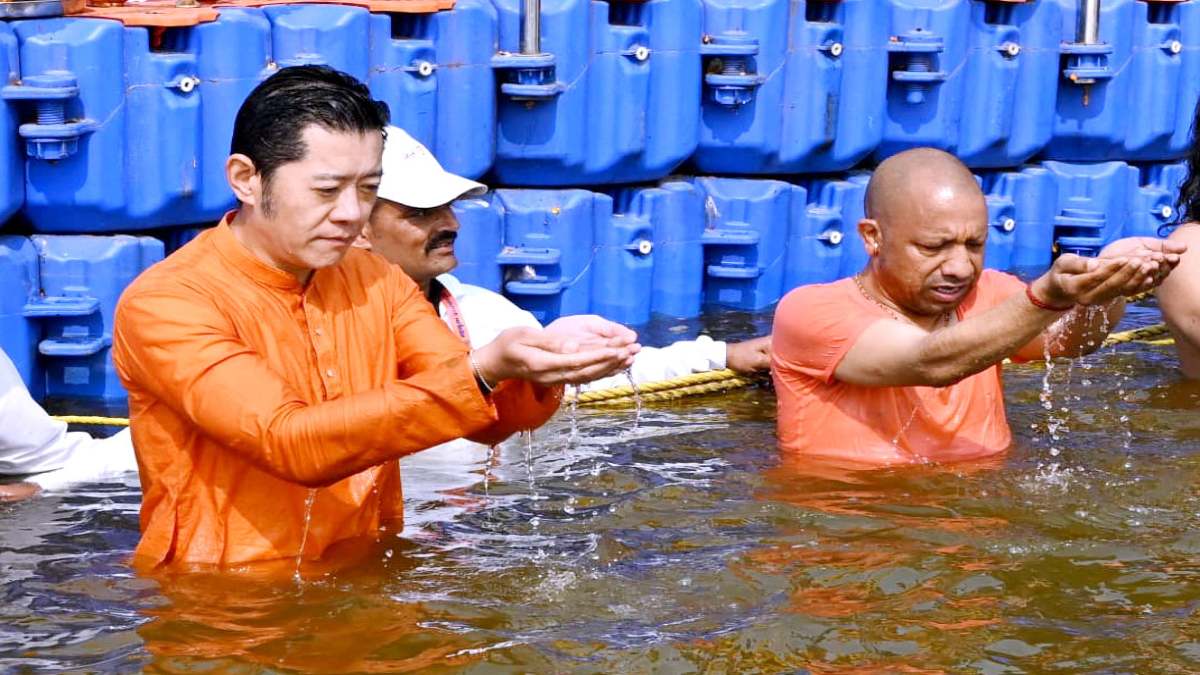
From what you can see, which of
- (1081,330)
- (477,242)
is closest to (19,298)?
(477,242)

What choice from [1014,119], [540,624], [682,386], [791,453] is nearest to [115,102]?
[682,386]

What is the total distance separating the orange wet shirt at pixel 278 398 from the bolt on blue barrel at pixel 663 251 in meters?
4.21

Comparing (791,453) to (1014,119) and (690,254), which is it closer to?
(690,254)

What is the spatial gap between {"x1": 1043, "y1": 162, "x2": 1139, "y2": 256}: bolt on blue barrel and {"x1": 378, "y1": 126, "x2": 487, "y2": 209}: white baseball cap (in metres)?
5.00

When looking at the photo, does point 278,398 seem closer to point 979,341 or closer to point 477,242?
point 979,341

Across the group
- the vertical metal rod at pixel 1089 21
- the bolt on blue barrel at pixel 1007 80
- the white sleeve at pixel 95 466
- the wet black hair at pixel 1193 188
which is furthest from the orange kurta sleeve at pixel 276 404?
the vertical metal rod at pixel 1089 21

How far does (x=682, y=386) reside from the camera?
7.17 metres

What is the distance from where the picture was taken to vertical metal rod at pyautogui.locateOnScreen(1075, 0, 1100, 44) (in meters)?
9.74

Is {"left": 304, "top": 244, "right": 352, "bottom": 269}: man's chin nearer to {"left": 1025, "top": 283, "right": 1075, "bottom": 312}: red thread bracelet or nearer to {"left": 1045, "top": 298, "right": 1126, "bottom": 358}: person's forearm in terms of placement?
{"left": 1025, "top": 283, "right": 1075, "bottom": 312}: red thread bracelet

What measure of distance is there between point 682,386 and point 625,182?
1.89 metres

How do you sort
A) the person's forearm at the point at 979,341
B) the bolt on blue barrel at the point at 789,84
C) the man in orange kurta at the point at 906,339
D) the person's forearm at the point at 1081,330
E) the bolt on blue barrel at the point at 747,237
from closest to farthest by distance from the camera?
the person's forearm at the point at 979,341
the man in orange kurta at the point at 906,339
the person's forearm at the point at 1081,330
the bolt on blue barrel at the point at 789,84
the bolt on blue barrel at the point at 747,237

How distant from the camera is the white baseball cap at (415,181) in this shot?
586cm

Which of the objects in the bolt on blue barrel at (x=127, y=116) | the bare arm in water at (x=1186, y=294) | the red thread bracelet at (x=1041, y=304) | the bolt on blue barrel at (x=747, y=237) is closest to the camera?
the red thread bracelet at (x=1041, y=304)

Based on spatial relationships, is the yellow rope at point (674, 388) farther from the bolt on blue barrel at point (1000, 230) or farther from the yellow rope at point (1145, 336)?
A: the bolt on blue barrel at point (1000, 230)
